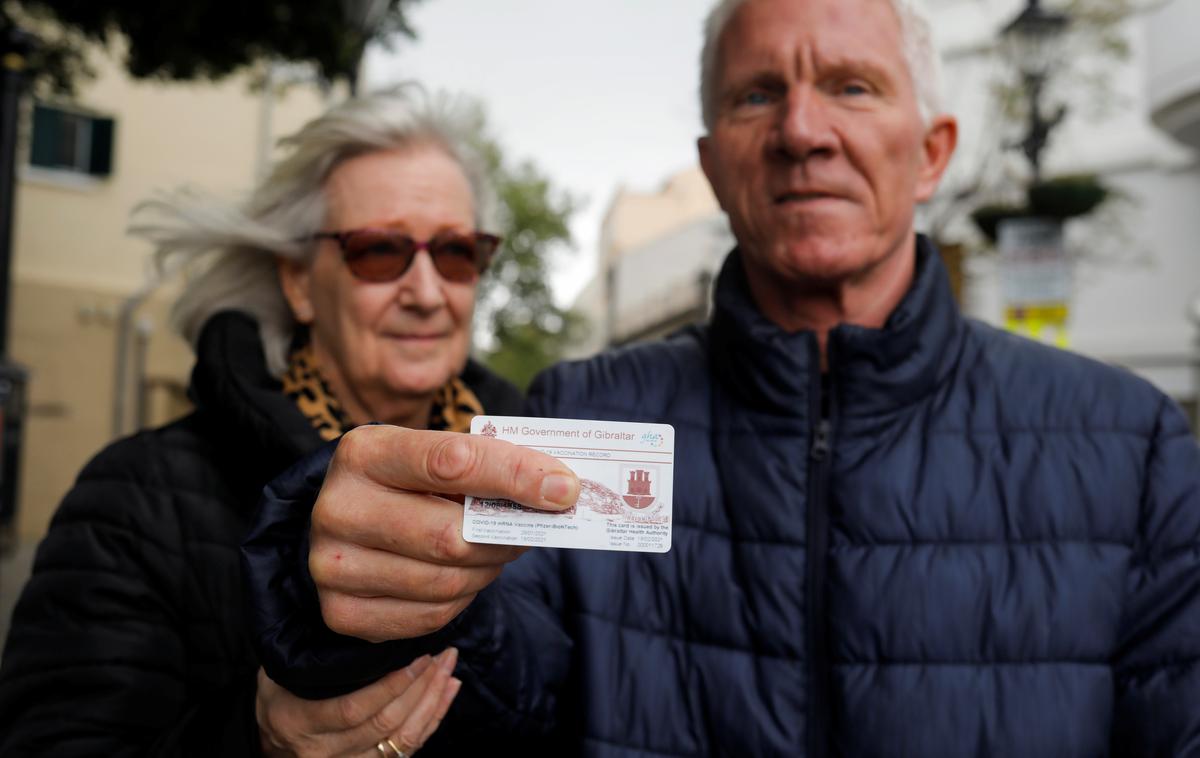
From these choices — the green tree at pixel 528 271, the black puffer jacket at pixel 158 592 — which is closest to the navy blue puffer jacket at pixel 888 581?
the black puffer jacket at pixel 158 592

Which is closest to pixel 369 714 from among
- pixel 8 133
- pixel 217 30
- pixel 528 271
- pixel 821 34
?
pixel 821 34

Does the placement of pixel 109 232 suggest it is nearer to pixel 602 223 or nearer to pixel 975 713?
pixel 975 713

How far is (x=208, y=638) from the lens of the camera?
2.28 meters

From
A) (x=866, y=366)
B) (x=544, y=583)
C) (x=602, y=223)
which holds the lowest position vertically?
(x=544, y=583)

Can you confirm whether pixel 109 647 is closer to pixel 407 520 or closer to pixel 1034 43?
pixel 407 520

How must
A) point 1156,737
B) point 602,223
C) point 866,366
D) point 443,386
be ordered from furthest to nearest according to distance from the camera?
point 602,223 → point 443,386 → point 866,366 → point 1156,737

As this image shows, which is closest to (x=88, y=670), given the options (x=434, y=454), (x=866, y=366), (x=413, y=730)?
(x=413, y=730)

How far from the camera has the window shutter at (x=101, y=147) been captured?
16.5 metres

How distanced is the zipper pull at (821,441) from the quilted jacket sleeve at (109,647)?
3.46ft

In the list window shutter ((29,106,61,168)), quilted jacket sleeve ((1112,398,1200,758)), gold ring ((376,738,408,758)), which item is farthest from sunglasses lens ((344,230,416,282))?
window shutter ((29,106,61,168))

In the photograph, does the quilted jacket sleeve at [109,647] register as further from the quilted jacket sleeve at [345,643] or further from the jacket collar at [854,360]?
the jacket collar at [854,360]

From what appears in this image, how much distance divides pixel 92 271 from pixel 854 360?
17.1 meters

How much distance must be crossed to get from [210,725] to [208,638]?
1.56ft

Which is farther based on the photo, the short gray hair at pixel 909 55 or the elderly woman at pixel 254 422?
the short gray hair at pixel 909 55
